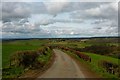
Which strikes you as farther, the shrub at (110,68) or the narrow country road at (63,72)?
the shrub at (110,68)

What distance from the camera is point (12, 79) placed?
1728 centimetres

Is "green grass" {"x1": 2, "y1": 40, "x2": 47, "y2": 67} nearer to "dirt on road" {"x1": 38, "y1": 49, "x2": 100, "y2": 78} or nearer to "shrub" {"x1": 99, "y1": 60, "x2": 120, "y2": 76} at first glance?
"dirt on road" {"x1": 38, "y1": 49, "x2": 100, "y2": 78}

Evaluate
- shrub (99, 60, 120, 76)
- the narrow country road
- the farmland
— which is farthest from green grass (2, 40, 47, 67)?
shrub (99, 60, 120, 76)

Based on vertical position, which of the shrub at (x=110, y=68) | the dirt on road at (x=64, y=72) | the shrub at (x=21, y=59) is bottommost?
the shrub at (x=110, y=68)

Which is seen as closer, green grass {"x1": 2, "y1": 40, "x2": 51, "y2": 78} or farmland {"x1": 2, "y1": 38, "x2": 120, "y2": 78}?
green grass {"x1": 2, "y1": 40, "x2": 51, "y2": 78}

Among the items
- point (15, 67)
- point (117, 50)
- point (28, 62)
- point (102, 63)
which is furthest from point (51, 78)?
point (117, 50)

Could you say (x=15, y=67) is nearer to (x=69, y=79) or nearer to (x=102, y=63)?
(x=69, y=79)

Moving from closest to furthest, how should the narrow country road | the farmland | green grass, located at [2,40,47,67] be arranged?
1. the narrow country road
2. the farmland
3. green grass, located at [2,40,47,67]

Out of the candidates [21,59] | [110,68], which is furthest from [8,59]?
[110,68]

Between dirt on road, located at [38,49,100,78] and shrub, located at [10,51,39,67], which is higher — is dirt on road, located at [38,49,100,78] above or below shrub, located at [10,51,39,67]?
below

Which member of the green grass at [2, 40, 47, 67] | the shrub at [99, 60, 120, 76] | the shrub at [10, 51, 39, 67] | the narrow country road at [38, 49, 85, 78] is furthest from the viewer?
the green grass at [2, 40, 47, 67]

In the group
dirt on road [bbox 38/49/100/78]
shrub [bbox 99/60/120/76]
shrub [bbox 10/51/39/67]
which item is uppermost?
shrub [bbox 10/51/39/67]

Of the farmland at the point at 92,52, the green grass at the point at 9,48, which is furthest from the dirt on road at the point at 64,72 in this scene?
the green grass at the point at 9,48

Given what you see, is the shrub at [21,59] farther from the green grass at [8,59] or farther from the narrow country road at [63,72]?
the narrow country road at [63,72]
